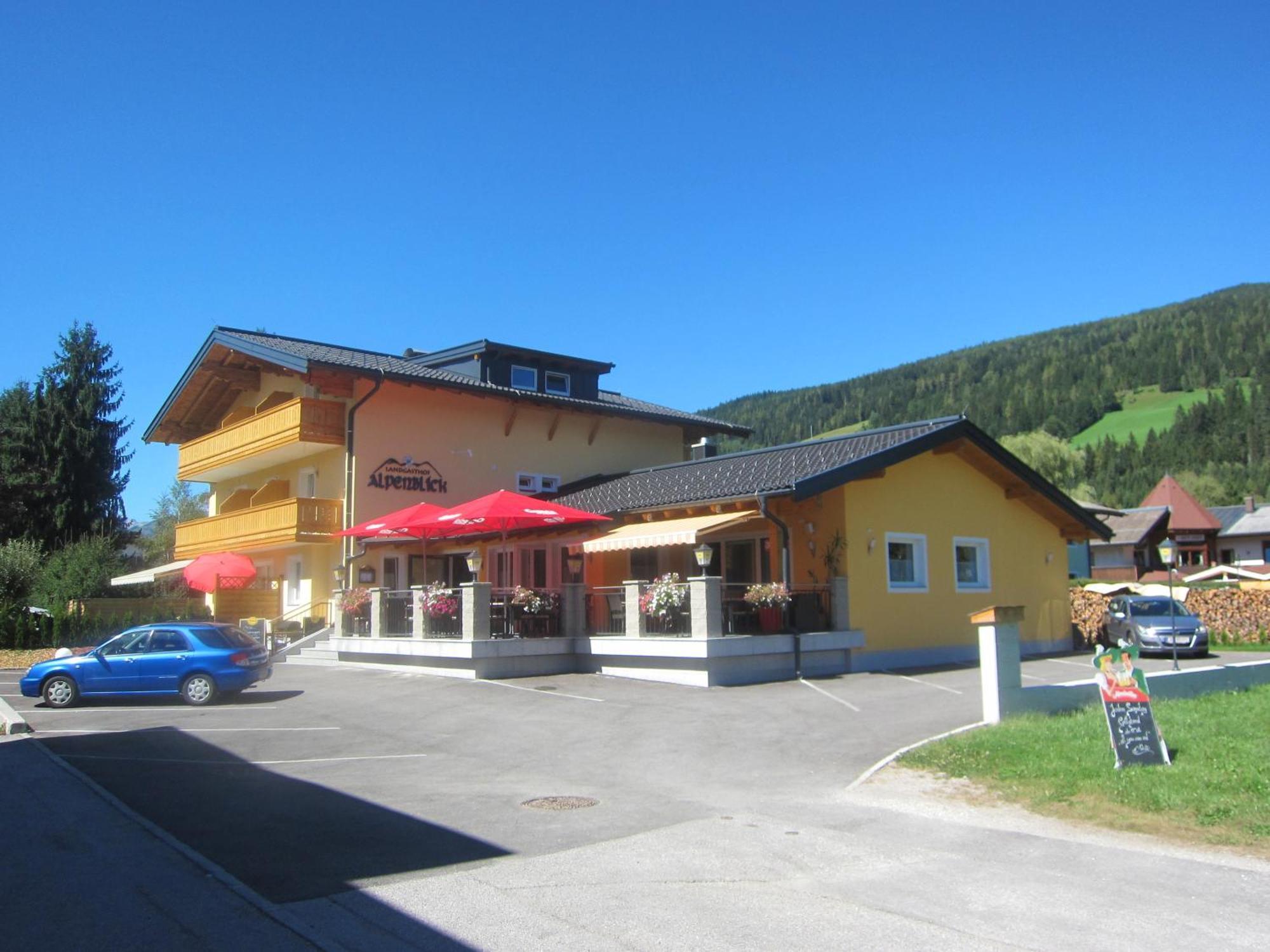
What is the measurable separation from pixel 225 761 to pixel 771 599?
9.87 metres

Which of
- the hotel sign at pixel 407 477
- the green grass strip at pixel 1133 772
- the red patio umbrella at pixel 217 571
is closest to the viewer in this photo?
the green grass strip at pixel 1133 772

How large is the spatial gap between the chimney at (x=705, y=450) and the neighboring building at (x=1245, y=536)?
1971 inches

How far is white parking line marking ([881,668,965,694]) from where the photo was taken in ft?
55.1

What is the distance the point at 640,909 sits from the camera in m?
6.05

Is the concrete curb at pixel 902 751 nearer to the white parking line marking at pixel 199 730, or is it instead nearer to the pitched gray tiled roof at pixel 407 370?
the white parking line marking at pixel 199 730

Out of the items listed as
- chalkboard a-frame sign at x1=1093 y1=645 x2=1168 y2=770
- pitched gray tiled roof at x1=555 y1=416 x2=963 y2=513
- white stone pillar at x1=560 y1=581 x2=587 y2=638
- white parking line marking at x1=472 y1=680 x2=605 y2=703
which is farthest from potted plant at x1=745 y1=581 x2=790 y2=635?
chalkboard a-frame sign at x1=1093 y1=645 x2=1168 y2=770

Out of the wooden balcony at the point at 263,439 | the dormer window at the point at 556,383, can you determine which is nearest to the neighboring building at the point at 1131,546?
the dormer window at the point at 556,383

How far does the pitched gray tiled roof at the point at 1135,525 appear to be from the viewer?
55.0 meters

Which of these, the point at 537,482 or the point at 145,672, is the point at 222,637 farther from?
the point at 537,482

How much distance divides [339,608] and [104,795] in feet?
47.4

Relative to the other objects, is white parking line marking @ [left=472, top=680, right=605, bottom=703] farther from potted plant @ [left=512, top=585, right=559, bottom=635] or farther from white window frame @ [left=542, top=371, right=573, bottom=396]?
white window frame @ [left=542, top=371, right=573, bottom=396]

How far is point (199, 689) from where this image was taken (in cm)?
1703

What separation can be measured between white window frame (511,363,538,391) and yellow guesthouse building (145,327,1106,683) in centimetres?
5

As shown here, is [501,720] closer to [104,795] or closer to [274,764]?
[274,764]
